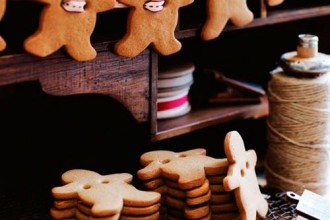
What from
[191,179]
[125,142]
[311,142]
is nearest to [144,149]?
[125,142]

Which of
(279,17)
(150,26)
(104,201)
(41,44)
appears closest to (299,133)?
(279,17)

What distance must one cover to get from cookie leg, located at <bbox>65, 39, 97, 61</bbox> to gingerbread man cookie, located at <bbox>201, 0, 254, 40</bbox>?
0.37m

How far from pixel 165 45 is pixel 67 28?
0.30 meters

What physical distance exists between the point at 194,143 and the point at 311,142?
460 millimetres

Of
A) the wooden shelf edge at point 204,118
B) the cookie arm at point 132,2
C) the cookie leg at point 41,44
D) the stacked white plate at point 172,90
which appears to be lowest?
the wooden shelf edge at point 204,118

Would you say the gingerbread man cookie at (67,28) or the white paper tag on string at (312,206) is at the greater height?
the gingerbread man cookie at (67,28)

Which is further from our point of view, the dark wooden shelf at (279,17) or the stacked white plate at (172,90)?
the stacked white plate at (172,90)

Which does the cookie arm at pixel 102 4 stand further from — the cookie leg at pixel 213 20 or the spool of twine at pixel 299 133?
the spool of twine at pixel 299 133

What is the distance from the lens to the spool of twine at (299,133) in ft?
5.84

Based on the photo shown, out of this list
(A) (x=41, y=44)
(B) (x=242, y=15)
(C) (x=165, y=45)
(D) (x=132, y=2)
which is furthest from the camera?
(B) (x=242, y=15)

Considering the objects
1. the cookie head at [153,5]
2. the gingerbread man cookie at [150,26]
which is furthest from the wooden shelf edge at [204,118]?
the cookie head at [153,5]

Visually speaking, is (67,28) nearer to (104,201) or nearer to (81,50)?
(81,50)

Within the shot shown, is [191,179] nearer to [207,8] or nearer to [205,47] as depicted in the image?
[207,8]

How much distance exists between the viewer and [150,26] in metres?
1.53
